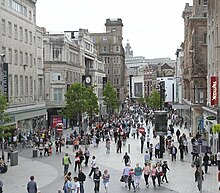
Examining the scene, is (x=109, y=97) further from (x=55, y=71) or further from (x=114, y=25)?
(x=114, y=25)

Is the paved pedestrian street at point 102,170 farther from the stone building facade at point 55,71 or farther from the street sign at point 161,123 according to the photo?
the stone building facade at point 55,71

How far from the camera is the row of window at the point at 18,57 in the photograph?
5056 centimetres

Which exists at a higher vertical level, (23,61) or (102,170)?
(23,61)

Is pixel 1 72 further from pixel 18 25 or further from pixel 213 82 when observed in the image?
pixel 213 82

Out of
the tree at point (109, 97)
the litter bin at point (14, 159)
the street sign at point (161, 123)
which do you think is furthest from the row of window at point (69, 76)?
the litter bin at point (14, 159)

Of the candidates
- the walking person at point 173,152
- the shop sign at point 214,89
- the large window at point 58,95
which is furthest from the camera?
the large window at point 58,95

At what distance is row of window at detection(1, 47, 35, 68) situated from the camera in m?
50.6

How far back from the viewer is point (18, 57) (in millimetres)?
54062

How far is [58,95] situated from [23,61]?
17926 mm

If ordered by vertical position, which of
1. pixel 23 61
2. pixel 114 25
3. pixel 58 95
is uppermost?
pixel 114 25

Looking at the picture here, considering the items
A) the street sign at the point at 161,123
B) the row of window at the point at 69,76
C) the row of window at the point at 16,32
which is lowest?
the street sign at the point at 161,123

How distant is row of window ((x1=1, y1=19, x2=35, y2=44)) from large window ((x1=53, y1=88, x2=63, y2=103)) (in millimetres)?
13854

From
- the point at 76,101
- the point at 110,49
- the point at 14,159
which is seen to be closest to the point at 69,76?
the point at 76,101

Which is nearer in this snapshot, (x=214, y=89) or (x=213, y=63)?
(x=214, y=89)
